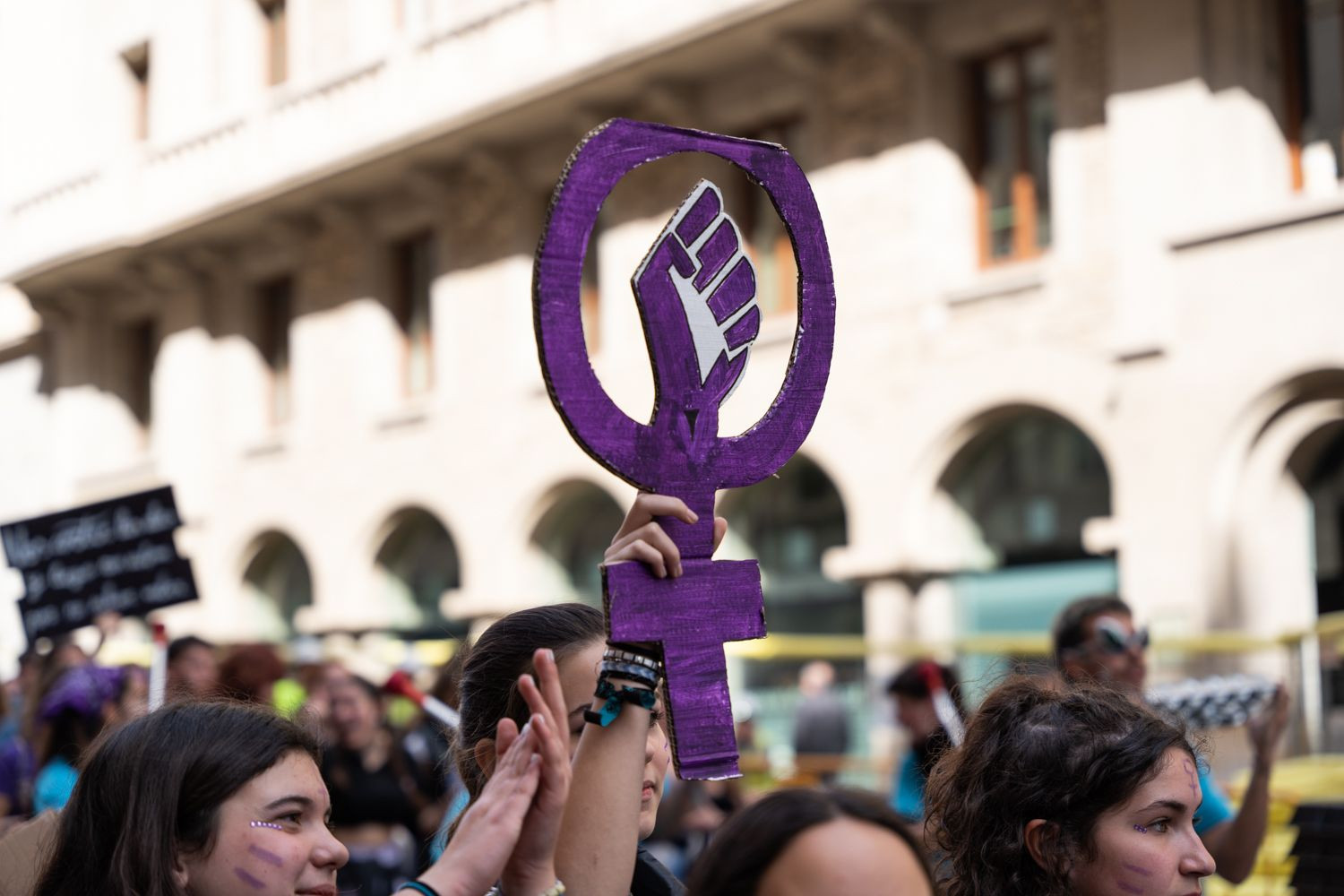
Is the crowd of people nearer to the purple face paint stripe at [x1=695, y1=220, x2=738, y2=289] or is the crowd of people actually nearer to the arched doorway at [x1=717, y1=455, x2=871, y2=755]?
the purple face paint stripe at [x1=695, y1=220, x2=738, y2=289]

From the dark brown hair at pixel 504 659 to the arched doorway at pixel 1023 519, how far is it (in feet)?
36.3

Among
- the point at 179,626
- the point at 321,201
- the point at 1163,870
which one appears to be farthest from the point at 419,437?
the point at 1163,870

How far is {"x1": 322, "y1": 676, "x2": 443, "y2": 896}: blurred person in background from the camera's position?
7539mm

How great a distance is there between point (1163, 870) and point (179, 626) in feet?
65.9

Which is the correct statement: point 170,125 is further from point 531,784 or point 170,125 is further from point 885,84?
point 531,784

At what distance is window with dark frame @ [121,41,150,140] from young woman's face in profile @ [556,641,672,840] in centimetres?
2284

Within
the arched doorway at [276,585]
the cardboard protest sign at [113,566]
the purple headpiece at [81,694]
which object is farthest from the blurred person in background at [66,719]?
the arched doorway at [276,585]

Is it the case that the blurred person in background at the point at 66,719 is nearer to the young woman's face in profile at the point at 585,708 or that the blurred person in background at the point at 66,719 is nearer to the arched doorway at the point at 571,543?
the young woman's face in profile at the point at 585,708

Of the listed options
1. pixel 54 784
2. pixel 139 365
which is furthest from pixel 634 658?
pixel 139 365

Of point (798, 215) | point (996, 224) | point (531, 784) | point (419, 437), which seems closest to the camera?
point (531, 784)

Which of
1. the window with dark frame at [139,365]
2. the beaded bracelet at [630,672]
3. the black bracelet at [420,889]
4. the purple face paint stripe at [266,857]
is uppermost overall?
the window with dark frame at [139,365]

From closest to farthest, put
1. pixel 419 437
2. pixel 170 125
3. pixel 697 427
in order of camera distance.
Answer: pixel 697 427 → pixel 419 437 → pixel 170 125

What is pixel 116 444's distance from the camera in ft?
78.8

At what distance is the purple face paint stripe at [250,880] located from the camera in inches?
106
